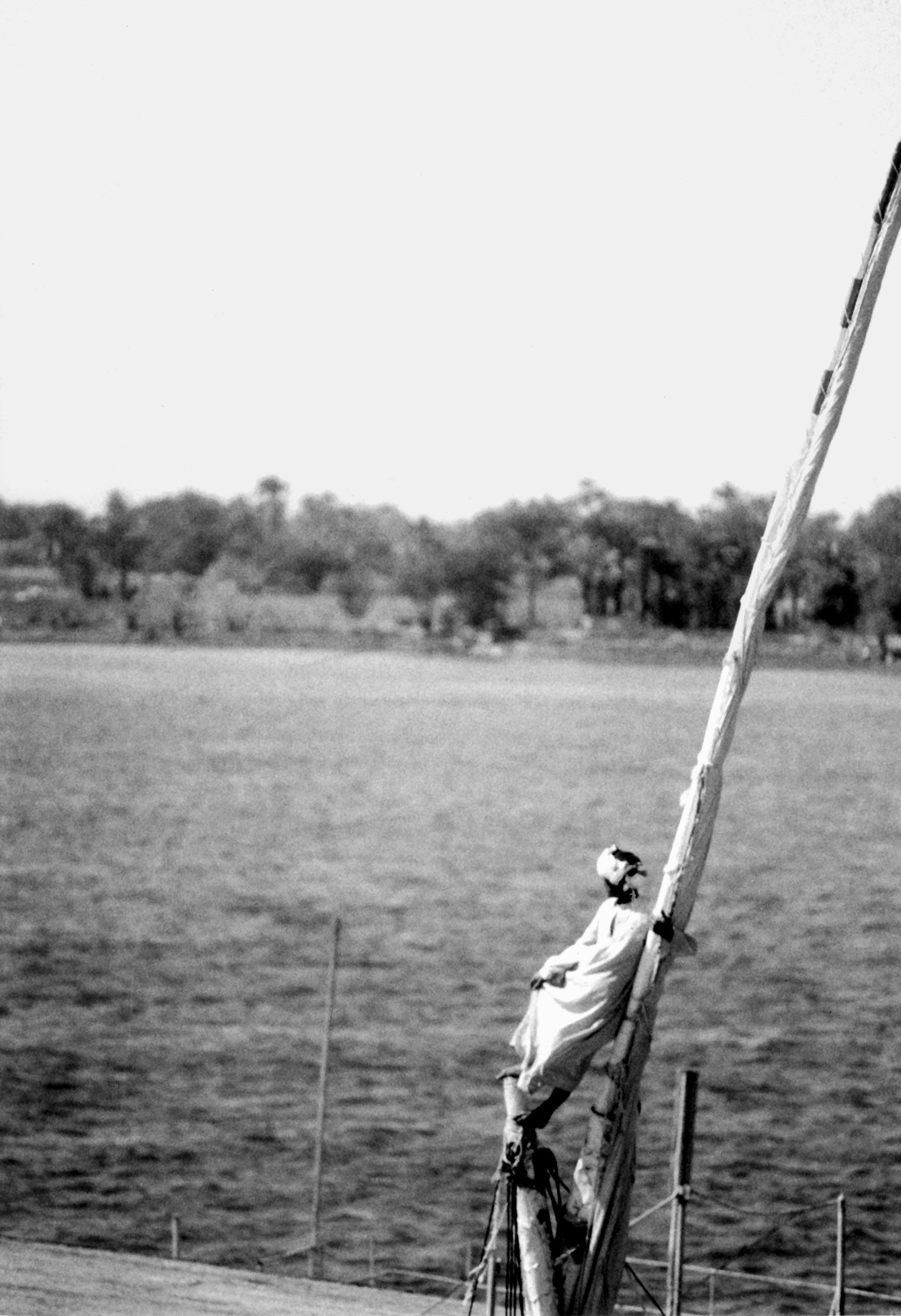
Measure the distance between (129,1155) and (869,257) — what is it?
11.3m

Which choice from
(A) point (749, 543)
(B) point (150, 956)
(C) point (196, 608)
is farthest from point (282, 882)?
(A) point (749, 543)

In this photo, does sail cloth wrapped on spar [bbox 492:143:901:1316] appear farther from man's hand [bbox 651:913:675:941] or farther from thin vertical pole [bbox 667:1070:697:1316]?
thin vertical pole [bbox 667:1070:697:1316]

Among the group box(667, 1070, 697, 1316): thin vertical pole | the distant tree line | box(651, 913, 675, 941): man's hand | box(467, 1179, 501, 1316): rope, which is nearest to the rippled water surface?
the distant tree line

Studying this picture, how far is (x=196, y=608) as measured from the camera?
52.7ft

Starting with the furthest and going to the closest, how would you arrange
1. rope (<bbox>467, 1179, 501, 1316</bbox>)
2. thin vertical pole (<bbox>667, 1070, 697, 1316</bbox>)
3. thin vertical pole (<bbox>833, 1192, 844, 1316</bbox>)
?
thin vertical pole (<bbox>833, 1192, 844, 1316</bbox>)
thin vertical pole (<bbox>667, 1070, 697, 1316</bbox>)
rope (<bbox>467, 1179, 501, 1316</bbox>)

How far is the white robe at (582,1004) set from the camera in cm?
403

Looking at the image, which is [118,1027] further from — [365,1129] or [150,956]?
[365,1129]

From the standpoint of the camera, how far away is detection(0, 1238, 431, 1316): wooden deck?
526 cm

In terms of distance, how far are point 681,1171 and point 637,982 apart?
1454mm

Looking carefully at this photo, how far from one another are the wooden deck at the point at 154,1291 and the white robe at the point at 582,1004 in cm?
150

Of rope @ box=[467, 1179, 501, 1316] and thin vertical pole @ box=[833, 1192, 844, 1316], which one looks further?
thin vertical pole @ box=[833, 1192, 844, 1316]

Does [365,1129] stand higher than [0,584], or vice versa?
[0,584]

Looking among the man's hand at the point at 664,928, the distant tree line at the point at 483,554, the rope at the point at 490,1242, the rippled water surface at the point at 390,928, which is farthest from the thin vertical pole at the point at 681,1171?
the distant tree line at the point at 483,554

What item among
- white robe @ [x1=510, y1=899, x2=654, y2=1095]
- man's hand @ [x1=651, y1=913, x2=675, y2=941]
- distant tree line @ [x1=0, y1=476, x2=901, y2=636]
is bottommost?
white robe @ [x1=510, y1=899, x2=654, y2=1095]
